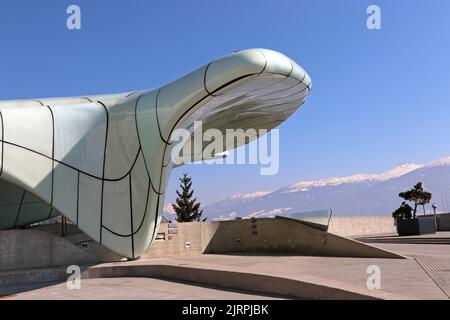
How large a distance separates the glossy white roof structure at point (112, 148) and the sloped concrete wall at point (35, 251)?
1.42 m

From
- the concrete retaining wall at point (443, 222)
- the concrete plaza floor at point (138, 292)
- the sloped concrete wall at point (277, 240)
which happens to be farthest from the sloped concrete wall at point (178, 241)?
the concrete retaining wall at point (443, 222)

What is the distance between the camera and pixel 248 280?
1118 centimetres

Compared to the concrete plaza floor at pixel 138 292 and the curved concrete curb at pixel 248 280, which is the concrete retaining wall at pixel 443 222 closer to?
the curved concrete curb at pixel 248 280

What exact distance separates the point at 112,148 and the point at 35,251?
5178 mm

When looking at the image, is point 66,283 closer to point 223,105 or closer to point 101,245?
point 101,245

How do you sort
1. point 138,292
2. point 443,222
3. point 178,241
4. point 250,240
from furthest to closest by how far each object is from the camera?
point 443,222, point 250,240, point 178,241, point 138,292

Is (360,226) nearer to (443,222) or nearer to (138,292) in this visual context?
(443,222)

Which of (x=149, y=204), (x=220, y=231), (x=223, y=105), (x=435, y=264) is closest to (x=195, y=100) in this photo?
(x=223, y=105)

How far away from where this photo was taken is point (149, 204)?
18.6 m

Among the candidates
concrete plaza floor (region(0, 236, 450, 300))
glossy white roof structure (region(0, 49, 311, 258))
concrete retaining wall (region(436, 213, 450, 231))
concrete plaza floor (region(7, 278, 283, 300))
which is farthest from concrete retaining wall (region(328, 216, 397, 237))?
concrete plaza floor (region(7, 278, 283, 300))

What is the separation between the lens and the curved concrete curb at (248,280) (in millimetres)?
8422

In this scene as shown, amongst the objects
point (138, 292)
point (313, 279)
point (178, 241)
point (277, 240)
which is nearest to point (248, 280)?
point (313, 279)

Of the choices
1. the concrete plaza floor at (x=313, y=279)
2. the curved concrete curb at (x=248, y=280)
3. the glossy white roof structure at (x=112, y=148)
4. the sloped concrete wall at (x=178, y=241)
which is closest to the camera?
the curved concrete curb at (x=248, y=280)

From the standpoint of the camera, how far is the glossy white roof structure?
55.8 ft
